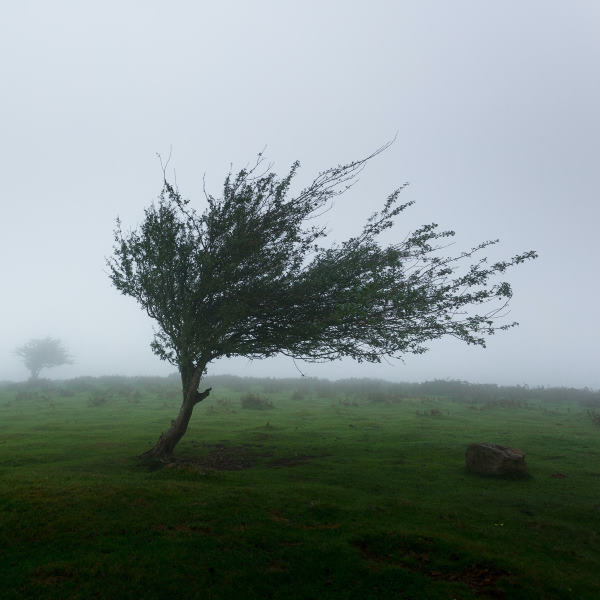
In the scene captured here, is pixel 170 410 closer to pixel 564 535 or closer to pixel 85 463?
pixel 85 463

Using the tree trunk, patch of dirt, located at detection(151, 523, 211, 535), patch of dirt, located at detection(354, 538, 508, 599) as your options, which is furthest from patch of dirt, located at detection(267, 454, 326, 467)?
patch of dirt, located at detection(354, 538, 508, 599)

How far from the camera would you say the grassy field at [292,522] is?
8.97 m

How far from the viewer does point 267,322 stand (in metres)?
20.9

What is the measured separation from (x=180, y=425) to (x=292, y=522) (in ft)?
32.9

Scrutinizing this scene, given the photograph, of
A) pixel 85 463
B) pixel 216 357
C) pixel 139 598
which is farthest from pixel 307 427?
pixel 139 598

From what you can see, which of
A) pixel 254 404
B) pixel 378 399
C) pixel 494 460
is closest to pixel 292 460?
pixel 494 460

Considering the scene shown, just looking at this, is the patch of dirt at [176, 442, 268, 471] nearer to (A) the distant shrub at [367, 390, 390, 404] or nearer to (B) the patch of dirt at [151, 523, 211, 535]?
(B) the patch of dirt at [151, 523, 211, 535]

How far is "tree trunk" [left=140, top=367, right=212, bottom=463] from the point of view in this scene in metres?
20.0

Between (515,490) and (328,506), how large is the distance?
7.90 metres

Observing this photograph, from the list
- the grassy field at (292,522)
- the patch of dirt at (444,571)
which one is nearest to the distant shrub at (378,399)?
the grassy field at (292,522)

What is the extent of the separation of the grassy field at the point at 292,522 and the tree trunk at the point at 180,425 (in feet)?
3.40

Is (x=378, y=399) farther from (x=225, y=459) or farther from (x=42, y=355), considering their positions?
(x=42, y=355)

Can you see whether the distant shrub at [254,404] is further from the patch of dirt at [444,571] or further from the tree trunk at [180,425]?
the patch of dirt at [444,571]

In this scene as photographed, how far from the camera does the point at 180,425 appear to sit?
20562mm
